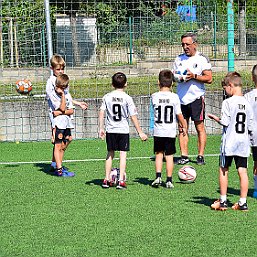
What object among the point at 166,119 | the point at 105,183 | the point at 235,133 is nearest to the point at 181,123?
the point at 166,119

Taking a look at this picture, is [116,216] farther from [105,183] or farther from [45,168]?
[45,168]

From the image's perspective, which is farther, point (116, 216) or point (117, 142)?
point (117, 142)

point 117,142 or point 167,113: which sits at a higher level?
point 167,113

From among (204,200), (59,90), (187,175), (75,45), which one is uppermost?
(75,45)

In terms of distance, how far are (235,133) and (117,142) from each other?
81.8 inches

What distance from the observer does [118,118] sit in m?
9.83

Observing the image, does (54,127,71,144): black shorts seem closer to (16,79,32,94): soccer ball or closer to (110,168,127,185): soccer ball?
(110,168,127,185): soccer ball

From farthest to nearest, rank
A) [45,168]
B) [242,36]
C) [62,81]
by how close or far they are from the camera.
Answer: [242,36], [45,168], [62,81]

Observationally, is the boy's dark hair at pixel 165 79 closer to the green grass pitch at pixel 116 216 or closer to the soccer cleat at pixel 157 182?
the soccer cleat at pixel 157 182

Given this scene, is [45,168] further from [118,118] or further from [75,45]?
[75,45]

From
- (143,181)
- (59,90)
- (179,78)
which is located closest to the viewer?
(143,181)

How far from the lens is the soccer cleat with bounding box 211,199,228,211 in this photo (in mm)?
8336

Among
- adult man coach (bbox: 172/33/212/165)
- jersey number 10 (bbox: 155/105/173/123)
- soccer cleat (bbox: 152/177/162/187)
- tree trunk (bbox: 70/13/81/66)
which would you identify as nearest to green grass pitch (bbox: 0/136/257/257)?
soccer cleat (bbox: 152/177/162/187)

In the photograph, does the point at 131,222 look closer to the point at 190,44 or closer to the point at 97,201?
the point at 97,201
